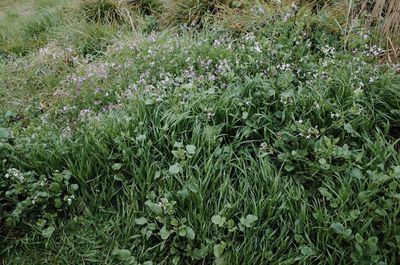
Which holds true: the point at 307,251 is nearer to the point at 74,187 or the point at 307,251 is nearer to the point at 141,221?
the point at 141,221

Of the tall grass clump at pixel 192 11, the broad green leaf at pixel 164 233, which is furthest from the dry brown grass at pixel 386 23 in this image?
the broad green leaf at pixel 164 233

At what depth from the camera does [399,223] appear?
219 centimetres

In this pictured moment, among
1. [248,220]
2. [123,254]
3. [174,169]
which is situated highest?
[174,169]

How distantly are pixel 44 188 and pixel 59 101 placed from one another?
138 centimetres

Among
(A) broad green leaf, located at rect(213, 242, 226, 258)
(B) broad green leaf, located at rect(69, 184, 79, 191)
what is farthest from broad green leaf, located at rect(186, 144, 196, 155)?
(B) broad green leaf, located at rect(69, 184, 79, 191)

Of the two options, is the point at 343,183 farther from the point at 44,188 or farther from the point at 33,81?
the point at 33,81

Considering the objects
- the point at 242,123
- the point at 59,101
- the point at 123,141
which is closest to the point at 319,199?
the point at 242,123

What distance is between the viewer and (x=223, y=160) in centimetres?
259

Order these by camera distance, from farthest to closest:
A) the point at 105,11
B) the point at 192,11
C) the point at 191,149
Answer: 1. the point at 105,11
2. the point at 192,11
3. the point at 191,149

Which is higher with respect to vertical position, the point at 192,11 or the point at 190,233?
the point at 192,11

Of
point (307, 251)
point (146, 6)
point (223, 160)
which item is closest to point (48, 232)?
point (223, 160)

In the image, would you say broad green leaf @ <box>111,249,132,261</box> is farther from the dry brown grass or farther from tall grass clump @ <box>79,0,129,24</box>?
tall grass clump @ <box>79,0,129,24</box>

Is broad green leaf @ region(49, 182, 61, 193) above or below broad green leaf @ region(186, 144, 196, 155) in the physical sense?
below

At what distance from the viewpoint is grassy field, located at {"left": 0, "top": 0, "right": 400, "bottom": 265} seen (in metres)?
2.25
